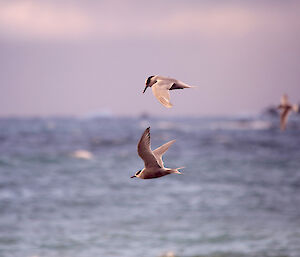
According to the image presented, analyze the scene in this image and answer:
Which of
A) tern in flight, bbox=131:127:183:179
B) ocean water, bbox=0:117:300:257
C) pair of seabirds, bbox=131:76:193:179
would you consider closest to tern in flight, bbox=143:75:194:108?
pair of seabirds, bbox=131:76:193:179

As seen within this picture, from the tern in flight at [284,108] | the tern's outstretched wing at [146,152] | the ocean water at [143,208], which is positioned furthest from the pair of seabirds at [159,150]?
the ocean water at [143,208]

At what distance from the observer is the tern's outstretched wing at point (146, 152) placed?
6.90ft

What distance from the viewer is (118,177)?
60.9ft

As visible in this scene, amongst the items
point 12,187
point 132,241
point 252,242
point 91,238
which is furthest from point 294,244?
point 12,187

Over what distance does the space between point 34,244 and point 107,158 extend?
13.2 m

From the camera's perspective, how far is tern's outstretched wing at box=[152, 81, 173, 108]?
76.6 inches

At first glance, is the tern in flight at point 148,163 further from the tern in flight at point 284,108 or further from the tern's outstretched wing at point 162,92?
the tern in flight at point 284,108

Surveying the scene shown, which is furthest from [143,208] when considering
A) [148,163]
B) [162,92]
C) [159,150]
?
[162,92]

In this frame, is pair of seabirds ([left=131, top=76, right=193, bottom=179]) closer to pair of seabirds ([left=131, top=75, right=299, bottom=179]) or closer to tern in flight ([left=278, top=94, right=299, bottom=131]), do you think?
pair of seabirds ([left=131, top=75, right=299, bottom=179])

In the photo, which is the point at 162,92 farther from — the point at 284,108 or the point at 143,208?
the point at 143,208

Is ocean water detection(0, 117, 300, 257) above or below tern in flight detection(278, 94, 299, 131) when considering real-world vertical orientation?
above

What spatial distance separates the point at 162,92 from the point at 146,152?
0.30 m

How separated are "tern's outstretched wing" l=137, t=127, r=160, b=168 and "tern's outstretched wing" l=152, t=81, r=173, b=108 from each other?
0.64 ft

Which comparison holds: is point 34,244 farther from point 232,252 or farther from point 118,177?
point 118,177
